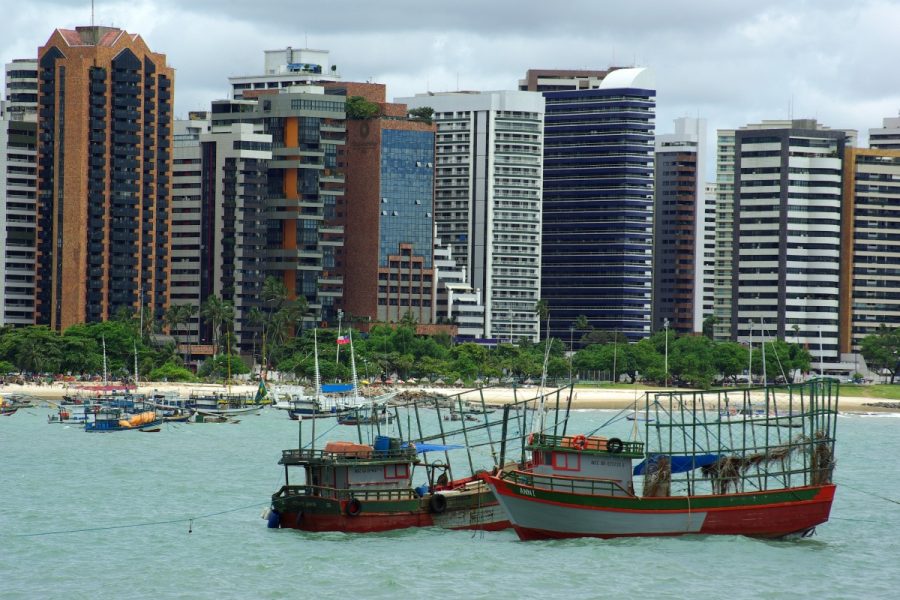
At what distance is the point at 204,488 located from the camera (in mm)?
105062

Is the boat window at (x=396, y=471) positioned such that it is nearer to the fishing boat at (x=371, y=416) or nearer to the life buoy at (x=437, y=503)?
the life buoy at (x=437, y=503)

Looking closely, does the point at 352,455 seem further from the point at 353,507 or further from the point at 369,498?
the point at 353,507

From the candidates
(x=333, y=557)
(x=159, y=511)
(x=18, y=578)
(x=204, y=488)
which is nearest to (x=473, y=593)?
(x=333, y=557)

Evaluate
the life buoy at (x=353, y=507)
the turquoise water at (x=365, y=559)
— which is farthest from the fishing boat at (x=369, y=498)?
the turquoise water at (x=365, y=559)

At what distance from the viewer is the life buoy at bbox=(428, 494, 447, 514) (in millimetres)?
77875

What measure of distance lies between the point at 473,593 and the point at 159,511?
109 ft

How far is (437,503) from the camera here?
78.1 metres

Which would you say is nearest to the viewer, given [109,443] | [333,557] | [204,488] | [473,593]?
[473,593]

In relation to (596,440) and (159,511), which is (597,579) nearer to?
(596,440)

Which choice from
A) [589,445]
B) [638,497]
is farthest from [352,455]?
[638,497]

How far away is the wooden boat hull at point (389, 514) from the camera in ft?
252

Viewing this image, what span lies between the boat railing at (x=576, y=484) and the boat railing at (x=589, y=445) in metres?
1.41

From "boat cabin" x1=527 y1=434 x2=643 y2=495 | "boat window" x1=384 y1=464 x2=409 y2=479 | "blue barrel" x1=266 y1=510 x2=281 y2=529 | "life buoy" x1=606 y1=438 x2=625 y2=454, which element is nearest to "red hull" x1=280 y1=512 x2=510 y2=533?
"blue barrel" x1=266 y1=510 x2=281 y2=529

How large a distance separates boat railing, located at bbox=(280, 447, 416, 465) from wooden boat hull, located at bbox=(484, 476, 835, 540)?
5.54m
